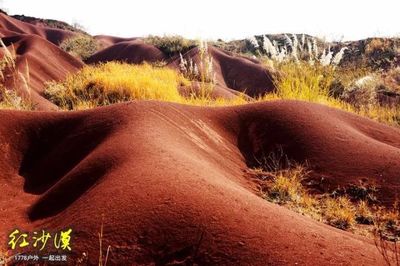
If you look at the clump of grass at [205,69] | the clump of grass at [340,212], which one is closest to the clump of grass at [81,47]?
the clump of grass at [205,69]

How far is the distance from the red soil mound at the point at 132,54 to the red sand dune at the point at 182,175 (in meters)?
19.2

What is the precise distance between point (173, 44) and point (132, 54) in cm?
246

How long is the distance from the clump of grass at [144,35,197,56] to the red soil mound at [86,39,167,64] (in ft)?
1.52

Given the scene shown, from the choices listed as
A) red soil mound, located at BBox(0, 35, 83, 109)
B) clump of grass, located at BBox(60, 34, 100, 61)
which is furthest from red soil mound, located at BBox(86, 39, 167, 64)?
red soil mound, located at BBox(0, 35, 83, 109)

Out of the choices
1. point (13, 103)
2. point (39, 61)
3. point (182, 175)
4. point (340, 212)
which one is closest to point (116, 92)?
point (13, 103)

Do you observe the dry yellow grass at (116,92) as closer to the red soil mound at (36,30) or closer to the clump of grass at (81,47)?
the clump of grass at (81,47)

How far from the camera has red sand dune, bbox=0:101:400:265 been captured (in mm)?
2488

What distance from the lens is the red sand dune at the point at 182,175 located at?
2.49 m

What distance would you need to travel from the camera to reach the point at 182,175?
3162 mm

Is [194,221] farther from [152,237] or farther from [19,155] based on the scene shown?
[19,155]

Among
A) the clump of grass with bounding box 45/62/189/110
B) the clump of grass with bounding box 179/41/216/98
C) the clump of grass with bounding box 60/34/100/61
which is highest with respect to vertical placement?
the clump of grass with bounding box 179/41/216/98

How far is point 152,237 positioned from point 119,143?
149cm

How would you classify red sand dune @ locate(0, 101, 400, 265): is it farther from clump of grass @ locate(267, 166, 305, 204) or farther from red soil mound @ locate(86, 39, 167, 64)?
Result: red soil mound @ locate(86, 39, 167, 64)

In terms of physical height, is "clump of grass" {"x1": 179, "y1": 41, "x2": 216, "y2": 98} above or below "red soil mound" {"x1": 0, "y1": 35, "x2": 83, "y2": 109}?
above
